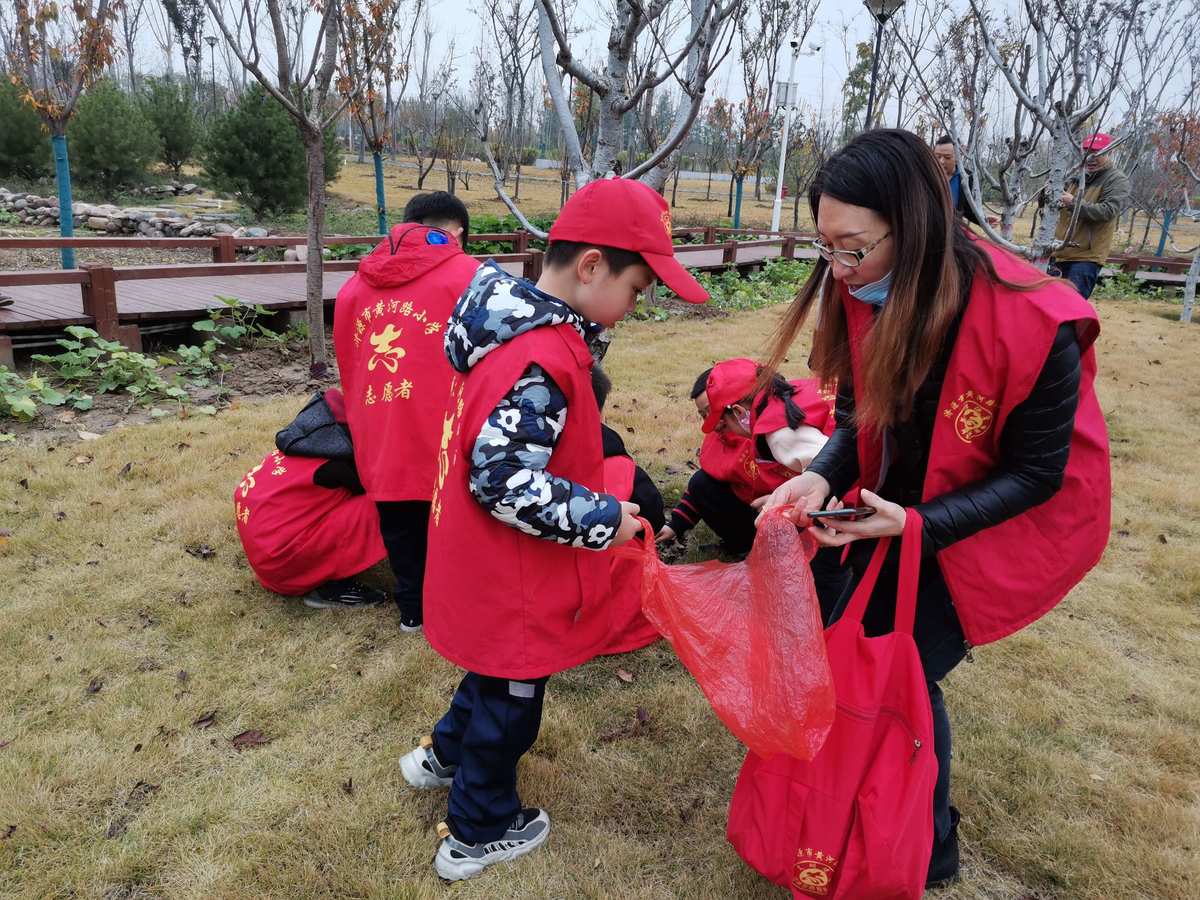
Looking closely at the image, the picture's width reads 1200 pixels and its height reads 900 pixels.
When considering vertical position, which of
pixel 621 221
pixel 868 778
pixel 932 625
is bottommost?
pixel 868 778

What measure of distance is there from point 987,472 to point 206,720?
238cm

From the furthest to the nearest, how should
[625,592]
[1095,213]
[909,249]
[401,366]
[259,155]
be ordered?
[259,155]
[1095,213]
[401,366]
[625,592]
[909,249]

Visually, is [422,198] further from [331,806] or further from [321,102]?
[321,102]

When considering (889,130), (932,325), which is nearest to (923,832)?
(932,325)

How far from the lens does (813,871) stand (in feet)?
5.59

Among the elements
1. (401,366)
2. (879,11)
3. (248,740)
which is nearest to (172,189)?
(879,11)

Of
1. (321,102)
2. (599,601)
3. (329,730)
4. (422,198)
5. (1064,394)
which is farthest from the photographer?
(321,102)

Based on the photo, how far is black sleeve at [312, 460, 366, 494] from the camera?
10.3ft

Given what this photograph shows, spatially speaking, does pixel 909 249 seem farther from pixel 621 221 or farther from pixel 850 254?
pixel 621 221

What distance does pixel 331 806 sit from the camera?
2254 millimetres

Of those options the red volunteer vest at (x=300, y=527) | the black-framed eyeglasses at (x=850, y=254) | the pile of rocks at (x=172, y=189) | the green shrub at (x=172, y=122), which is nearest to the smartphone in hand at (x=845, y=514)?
the black-framed eyeglasses at (x=850, y=254)

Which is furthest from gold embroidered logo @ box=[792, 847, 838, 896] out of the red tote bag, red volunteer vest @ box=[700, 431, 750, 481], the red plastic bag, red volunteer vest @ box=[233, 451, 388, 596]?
red volunteer vest @ box=[233, 451, 388, 596]

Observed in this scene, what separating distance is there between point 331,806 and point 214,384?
4.58 meters

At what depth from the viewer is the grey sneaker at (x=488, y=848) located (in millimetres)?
2020
